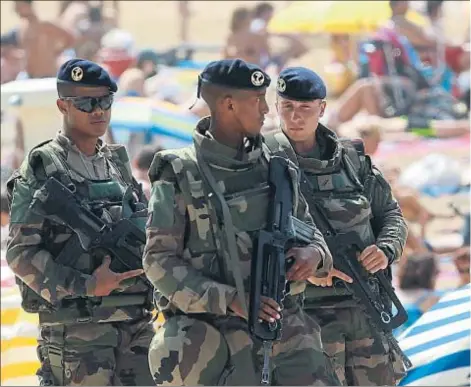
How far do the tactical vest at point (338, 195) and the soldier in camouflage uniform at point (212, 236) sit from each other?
3.14ft

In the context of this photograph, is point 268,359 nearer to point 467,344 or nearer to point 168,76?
point 467,344

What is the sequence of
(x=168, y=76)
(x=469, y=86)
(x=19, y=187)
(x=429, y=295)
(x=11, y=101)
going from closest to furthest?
1. (x=19, y=187)
2. (x=429, y=295)
3. (x=11, y=101)
4. (x=168, y=76)
5. (x=469, y=86)

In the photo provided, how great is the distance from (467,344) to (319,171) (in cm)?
119

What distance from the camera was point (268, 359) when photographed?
5.05 meters

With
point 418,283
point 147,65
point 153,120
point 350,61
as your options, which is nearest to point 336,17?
point 350,61

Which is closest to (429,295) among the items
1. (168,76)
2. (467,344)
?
(467,344)

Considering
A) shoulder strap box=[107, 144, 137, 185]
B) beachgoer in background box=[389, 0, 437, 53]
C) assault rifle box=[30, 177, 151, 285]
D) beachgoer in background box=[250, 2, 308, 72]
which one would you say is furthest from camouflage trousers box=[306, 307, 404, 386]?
beachgoer in background box=[389, 0, 437, 53]

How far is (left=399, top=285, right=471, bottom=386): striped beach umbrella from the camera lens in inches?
267

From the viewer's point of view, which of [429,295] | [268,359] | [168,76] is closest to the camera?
[268,359]

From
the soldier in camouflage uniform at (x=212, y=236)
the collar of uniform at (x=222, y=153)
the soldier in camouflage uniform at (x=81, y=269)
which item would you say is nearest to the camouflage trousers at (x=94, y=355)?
the soldier in camouflage uniform at (x=81, y=269)

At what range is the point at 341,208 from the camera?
6176 millimetres

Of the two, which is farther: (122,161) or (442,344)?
(442,344)

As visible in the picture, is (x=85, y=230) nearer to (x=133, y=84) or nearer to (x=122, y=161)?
(x=122, y=161)

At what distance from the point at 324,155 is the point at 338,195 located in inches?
6.9
